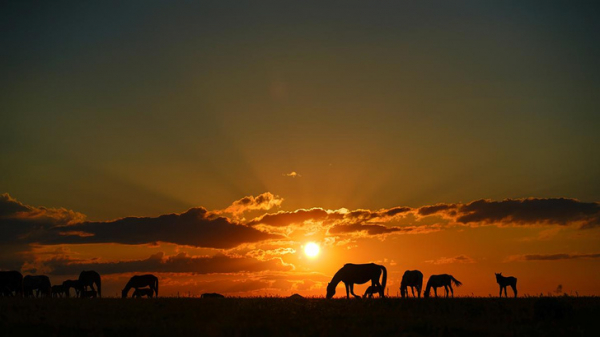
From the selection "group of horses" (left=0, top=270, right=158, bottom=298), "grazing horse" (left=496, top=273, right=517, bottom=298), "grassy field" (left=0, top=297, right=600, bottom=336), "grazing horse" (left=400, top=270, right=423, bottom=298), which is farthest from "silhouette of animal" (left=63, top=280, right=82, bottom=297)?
"grazing horse" (left=496, top=273, right=517, bottom=298)

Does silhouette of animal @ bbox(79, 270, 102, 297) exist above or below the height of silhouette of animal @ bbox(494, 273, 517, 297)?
above

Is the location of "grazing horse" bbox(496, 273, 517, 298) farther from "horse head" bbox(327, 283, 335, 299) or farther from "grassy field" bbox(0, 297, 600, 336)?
"horse head" bbox(327, 283, 335, 299)

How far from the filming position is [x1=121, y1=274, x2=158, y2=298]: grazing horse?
58281mm

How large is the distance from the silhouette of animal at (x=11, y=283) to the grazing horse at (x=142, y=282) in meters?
9.56

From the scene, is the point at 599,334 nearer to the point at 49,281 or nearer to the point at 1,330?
the point at 1,330

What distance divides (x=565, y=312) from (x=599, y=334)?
16.0 feet

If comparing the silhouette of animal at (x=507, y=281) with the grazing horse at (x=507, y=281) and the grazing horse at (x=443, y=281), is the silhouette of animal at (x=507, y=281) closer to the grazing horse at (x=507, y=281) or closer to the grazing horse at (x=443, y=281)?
the grazing horse at (x=507, y=281)

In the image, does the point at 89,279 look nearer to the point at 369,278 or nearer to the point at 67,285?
the point at 67,285

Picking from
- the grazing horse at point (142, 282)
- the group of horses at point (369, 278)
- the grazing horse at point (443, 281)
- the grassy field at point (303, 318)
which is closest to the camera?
the grassy field at point (303, 318)

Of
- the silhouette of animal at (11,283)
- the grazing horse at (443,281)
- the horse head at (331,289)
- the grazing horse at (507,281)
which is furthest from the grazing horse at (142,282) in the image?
the grazing horse at (507,281)

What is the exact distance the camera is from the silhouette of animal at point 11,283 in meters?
51.9

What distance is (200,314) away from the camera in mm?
30156

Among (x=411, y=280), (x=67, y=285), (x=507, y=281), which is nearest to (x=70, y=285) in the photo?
(x=67, y=285)

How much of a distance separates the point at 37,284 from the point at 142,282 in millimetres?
9968
